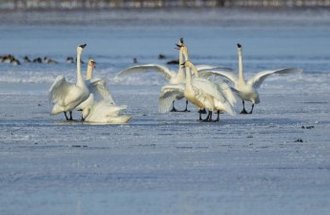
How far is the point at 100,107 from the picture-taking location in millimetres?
13414

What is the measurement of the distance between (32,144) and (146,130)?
5.41ft

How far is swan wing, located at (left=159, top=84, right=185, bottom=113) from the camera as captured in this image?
14.4 m

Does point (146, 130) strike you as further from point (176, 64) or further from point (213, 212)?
point (176, 64)

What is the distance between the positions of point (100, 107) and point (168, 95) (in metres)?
1.40

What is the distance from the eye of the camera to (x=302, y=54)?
2964 centimetres

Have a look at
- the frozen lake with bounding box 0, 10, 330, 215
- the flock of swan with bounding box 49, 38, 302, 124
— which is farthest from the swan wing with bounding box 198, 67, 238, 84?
the flock of swan with bounding box 49, 38, 302, 124

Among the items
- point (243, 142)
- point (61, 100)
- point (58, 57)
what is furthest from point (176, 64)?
point (243, 142)

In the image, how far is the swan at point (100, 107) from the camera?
520 inches

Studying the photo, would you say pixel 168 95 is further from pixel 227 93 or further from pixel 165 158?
pixel 165 158

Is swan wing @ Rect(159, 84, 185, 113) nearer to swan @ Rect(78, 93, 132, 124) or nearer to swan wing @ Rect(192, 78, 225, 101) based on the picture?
swan wing @ Rect(192, 78, 225, 101)

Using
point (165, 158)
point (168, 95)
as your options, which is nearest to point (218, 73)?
point (168, 95)

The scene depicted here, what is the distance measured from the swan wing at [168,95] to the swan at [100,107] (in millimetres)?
728

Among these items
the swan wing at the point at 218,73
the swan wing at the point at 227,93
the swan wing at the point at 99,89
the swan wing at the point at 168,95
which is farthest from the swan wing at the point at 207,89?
the swan wing at the point at 218,73

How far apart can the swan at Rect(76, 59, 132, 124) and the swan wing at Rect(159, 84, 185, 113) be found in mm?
728
